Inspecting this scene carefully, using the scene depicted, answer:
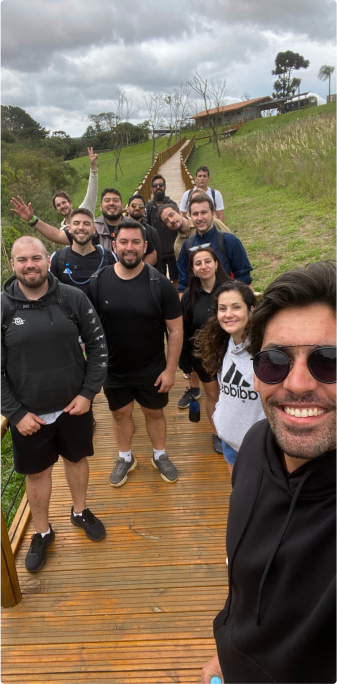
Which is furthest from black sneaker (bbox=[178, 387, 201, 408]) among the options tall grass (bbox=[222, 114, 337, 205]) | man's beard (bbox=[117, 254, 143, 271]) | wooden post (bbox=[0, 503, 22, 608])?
tall grass (bbox=[222, 114, 337, 205])

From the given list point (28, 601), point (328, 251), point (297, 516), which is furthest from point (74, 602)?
point (328, 251)

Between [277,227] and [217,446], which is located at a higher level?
[277,227]

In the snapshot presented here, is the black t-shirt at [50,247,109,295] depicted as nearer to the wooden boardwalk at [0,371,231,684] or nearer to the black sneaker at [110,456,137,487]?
the black sneaker at [110,456,137,487]

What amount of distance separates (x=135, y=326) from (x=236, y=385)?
3.08ft

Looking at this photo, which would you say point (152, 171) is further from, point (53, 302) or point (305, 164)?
point (53, 302)

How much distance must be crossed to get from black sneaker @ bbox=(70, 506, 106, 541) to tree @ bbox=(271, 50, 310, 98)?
88956 mm

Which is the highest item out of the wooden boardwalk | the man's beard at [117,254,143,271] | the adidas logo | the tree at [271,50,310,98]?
the tree at [271,50,310,98]

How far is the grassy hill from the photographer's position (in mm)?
7562

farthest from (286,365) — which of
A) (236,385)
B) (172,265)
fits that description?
(172,265)

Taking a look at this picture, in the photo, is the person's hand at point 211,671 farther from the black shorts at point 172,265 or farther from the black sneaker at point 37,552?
the black shorts at point 172,265

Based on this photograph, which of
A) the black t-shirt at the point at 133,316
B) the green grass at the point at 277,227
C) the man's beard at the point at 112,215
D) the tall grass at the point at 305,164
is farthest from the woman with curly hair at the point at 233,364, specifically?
the tall grass at the point at 305,164

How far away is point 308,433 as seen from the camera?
3.22ft

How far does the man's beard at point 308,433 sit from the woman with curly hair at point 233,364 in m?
1.11

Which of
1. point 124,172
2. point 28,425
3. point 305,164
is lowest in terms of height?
point 28,425
